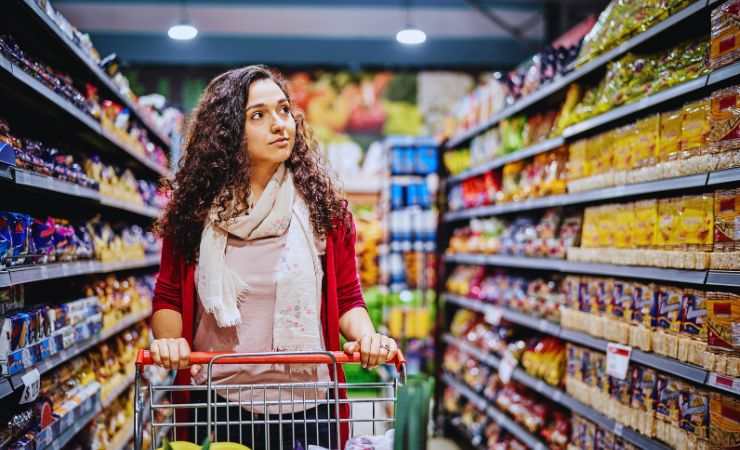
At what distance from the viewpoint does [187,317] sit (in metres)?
1.99

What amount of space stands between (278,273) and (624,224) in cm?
160

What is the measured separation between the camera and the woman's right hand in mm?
1673

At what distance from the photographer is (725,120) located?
2.07 metres

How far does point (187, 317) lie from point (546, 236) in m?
2.31

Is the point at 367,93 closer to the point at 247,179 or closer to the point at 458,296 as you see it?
the point at 458,296

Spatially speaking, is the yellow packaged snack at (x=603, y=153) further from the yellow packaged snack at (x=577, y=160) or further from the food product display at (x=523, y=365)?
the food product display at (x=523, y=365)

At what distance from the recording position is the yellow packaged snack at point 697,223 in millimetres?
2213

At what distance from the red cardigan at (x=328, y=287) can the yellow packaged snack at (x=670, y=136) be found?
1.24 m

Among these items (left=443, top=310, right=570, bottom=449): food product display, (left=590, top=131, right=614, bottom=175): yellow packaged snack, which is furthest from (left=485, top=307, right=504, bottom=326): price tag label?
(left=590, top=131, right=614, bottom=175): yellow packaged snack

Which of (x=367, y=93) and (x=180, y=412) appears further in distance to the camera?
(x=367, y=93)

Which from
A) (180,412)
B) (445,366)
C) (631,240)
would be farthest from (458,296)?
(180,412)

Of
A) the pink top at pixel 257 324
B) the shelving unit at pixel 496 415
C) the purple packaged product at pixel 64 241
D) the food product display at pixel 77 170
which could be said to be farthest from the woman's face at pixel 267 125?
the shelving unit at pixel 496 415

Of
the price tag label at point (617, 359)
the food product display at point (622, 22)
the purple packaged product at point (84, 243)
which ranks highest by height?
the food product display at point (622, 22)

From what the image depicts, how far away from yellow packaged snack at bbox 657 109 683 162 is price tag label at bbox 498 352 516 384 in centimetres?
186
